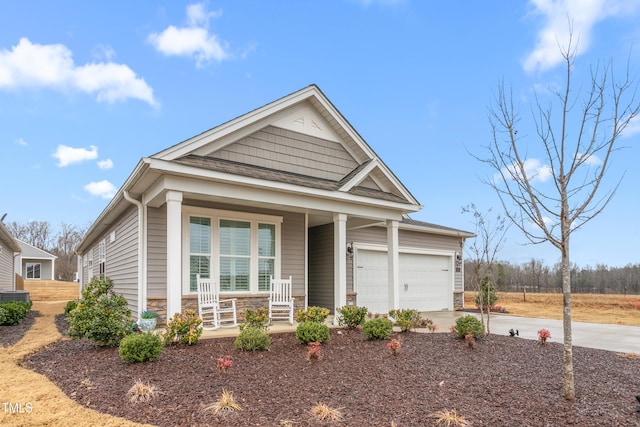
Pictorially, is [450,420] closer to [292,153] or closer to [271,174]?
[271,174]

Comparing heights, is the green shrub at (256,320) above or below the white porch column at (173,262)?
below

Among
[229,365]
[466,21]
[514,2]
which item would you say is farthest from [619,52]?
[229,365]

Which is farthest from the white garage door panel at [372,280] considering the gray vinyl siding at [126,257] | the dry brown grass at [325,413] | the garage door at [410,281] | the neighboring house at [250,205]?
the dry brown grass at [325,413]

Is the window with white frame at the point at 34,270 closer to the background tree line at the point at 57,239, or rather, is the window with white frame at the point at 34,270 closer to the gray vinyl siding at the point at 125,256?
the background tree line at the point at 57,239

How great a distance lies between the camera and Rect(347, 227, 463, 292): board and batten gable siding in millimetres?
12586

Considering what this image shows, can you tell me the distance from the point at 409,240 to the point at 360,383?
31.4 feet

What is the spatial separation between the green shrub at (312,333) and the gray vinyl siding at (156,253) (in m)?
3.10

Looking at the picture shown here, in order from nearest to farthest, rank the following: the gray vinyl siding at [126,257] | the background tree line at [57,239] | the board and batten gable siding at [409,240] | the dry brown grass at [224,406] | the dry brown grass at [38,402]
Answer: the dry brown grass at [38,402]
the dry brown grass at [224,406]
the gray vinyl siding at [126,257]
the board and batten gable siding at [409,240]
the background tree line at [57,239]

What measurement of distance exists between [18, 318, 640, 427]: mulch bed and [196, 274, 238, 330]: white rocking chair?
50.1 inches

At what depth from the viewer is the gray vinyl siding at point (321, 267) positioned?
12.2m

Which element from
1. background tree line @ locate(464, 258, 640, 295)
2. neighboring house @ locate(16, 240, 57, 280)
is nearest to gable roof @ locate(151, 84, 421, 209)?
background tree line @ locate(464, 258, 640, 295)

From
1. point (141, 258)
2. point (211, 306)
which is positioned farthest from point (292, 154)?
point (141, 258)

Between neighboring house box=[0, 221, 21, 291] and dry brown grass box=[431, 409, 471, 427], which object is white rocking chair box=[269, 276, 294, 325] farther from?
neighboring house box=[0, 221, 21, 291]

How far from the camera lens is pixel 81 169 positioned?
22797mm
